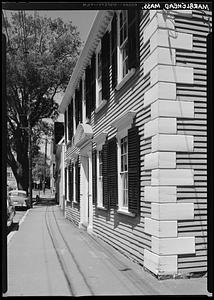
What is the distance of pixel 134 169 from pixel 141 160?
0.38 metres

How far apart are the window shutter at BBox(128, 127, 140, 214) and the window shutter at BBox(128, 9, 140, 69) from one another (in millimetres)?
1300

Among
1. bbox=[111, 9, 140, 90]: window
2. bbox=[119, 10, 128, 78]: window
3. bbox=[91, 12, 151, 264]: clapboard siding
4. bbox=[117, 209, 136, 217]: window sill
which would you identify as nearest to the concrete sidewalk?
bbox=[91, 12, 151, 264]: clapboard siding

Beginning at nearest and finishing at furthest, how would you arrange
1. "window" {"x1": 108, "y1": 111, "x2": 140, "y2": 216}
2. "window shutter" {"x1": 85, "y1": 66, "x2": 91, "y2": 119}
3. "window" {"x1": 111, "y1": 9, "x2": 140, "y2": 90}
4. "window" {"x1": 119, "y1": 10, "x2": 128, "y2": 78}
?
"window" {"x1": 108, "y1": 111, "x2": 140, "y2": 216} → "window" {"x1": 111, "y1": 9, "x2": 140, "y2": 90} → "window" {"x1": 119, "y1": 10, "x2": 128, "y2": 78} → "window shutter" {"x1": 85, "y1": 66, "x2": 91, "y2": 119}

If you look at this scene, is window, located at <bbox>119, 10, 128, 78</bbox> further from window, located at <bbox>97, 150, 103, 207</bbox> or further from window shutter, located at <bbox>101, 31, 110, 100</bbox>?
window, located at <bbox>97, 150, 103, 207</bbox>

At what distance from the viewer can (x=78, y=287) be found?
21.1 feet

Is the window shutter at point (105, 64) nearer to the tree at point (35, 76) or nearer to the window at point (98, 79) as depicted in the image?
the window at point (98, 79)

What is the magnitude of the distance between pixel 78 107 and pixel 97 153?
453 cm

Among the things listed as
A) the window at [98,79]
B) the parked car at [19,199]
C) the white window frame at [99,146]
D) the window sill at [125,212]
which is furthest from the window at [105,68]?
the parked car at [19,199]

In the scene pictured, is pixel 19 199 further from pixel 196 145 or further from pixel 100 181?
pixel 196 145

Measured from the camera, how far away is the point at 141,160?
7777mm

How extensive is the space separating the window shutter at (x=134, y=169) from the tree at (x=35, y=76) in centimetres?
2579

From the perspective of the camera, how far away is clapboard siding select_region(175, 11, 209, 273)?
6699 mm

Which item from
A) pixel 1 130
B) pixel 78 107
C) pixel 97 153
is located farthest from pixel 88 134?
pixel 1 130

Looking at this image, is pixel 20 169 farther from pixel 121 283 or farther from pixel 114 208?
pixel 121 283
